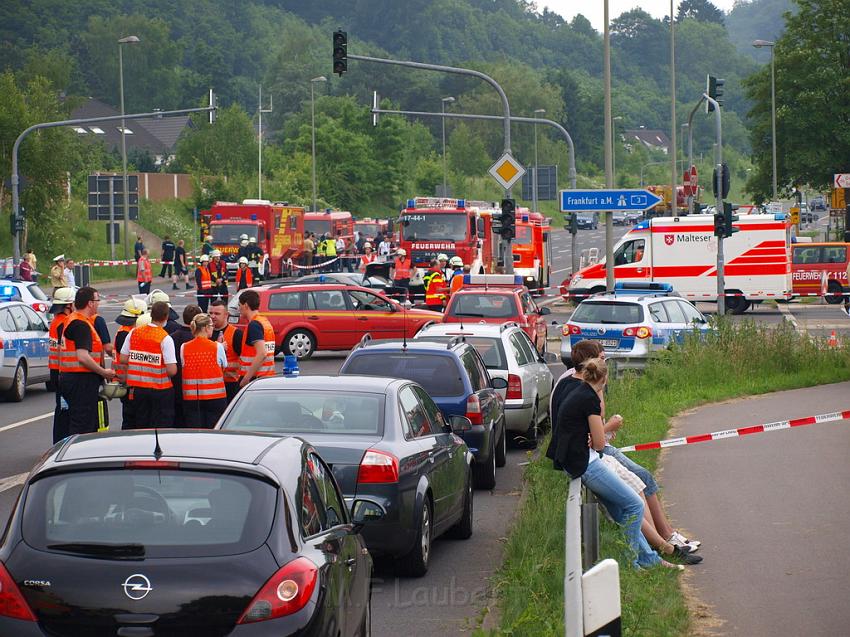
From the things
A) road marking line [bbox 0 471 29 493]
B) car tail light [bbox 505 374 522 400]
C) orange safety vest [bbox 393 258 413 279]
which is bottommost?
road marking line [bbox 0 471 29 493]

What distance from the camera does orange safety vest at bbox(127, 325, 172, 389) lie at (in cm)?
1258

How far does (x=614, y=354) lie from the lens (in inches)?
927

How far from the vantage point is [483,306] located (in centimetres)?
2422

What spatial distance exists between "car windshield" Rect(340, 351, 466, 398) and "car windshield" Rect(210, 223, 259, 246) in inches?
1598

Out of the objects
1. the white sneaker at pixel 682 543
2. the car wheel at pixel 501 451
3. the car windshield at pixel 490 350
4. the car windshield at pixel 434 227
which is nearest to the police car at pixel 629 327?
the car windshield at pixel 490 350

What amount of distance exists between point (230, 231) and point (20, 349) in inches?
1270

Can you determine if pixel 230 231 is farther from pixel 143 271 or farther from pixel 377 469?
pixel 377 469

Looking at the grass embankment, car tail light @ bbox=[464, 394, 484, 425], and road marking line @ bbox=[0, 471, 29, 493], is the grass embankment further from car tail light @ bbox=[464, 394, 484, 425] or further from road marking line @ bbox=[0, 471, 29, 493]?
road marking line @ bbox=[0, 471, 29, 493]

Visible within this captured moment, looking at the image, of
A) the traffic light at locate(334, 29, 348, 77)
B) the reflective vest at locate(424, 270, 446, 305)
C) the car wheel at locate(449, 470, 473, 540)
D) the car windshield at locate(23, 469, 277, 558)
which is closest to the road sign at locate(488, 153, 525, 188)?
the reflective vest at locate(424, 270, 446, 305)

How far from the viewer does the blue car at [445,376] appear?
13.2 metres

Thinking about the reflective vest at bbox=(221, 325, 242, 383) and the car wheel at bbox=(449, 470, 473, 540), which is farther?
the reflective vest at bbox=(221, 325, 242, 383)

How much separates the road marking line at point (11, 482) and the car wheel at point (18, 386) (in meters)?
7.22

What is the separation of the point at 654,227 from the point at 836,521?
30.9 meters

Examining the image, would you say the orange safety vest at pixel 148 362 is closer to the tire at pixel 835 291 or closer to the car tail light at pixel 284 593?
the car tail light at pixel 284 593
